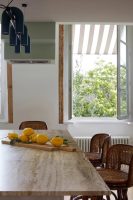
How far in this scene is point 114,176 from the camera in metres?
2.94

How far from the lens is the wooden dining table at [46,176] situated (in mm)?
1486

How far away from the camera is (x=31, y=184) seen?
1.57 m

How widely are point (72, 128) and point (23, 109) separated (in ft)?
3.16

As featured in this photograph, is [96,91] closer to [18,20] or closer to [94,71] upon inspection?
[94,71]

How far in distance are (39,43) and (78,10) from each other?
75 centimetres

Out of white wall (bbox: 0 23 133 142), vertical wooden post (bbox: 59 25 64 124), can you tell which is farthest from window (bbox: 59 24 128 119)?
white wall (bbox: 0 23 133 142)

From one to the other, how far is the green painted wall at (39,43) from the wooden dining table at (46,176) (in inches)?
85.3

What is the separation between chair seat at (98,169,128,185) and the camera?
279 cm

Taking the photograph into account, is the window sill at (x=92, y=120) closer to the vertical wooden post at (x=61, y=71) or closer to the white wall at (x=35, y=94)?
the vertical wooden post at (x=61, y=71)

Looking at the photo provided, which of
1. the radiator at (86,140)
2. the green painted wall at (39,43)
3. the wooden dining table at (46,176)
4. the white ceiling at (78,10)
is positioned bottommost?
the radiator at (86,140)

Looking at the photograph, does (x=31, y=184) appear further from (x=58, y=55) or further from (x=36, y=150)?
(x=58, y=55)

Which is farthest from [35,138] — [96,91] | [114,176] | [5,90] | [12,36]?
[96,91]

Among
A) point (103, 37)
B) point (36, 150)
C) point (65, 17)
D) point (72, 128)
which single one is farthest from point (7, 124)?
point (36, 150)

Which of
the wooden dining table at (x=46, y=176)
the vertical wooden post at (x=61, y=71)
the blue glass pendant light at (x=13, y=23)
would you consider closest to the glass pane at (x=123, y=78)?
the vertical wooden post at (x=61, y=71)
